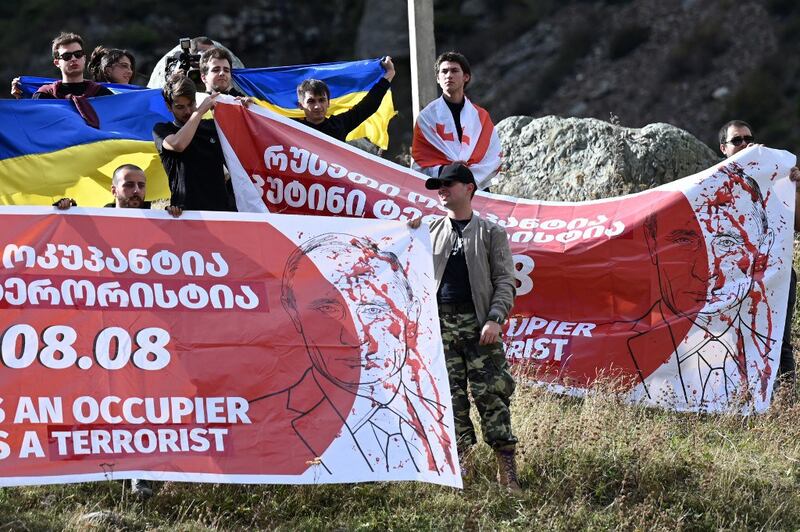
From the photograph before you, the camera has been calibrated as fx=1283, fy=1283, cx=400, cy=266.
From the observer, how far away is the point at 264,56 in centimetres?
3228

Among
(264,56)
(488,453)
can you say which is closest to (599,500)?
(488,453)

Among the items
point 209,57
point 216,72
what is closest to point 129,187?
point 216,72

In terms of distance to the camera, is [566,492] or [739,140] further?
[739,140]

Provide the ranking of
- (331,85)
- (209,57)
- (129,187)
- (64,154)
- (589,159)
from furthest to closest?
(589,159) → (331,85) → (64,154) → (209,57) → (129,187)

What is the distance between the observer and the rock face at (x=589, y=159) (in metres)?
13.7

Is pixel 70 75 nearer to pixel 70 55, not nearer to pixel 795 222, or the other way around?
pixel 70 55

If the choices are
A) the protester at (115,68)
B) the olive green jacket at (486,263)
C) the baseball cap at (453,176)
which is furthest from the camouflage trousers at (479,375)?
the protester at (115,68)

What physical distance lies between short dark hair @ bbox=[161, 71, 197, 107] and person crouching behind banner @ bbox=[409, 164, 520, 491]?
1783 mm

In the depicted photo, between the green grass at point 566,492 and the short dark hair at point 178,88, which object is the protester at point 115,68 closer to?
the short dark hair at point 178,88

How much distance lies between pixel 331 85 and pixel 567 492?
514cm

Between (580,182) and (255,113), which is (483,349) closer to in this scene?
(255,113)

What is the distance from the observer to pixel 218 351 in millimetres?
7688

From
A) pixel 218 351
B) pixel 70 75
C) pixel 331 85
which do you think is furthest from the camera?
pixel 331 85

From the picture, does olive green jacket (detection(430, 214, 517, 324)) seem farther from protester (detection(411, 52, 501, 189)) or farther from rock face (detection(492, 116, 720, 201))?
rock face (detection(492, 116, 720, 201))
